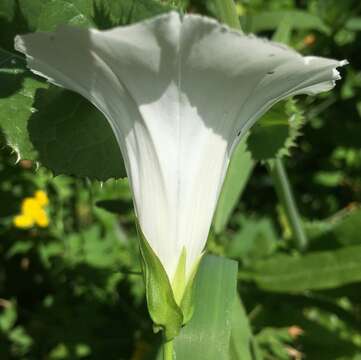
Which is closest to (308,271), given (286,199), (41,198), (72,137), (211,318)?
(286,199)

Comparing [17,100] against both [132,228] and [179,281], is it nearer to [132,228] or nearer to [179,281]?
[179,281]

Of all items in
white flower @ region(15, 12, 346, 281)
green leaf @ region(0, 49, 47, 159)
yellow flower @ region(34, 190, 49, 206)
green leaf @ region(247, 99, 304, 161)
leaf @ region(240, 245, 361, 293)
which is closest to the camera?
white flower @ region(15, 12, 346, 281)

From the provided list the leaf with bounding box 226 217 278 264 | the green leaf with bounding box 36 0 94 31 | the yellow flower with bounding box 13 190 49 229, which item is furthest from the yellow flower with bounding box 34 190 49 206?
the green leaf with bounding box 36 0 94 31

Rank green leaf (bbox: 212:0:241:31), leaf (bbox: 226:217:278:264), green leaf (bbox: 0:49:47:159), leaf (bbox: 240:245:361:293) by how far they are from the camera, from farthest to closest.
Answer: leaf (bbox: 226:217:278:264), leaf (bbox: 240:245:361:293), green leaf (bbox: 0:49:47:159), green leaf (bbox: 212:0:241:31)

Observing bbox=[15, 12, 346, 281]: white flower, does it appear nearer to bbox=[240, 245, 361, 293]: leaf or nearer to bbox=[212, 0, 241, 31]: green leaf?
Answer: bbox=[212, 0, 241, 31]: green leaf

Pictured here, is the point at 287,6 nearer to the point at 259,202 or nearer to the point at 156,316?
the point at 259,202

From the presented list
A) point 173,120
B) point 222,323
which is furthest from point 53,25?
point 222,323

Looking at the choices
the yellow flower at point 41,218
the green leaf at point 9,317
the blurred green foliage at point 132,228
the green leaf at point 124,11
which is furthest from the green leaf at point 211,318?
the green leaf at point 9,317

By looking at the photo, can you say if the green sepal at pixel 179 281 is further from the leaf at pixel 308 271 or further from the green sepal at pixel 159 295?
the leaf at pixel 308 271
